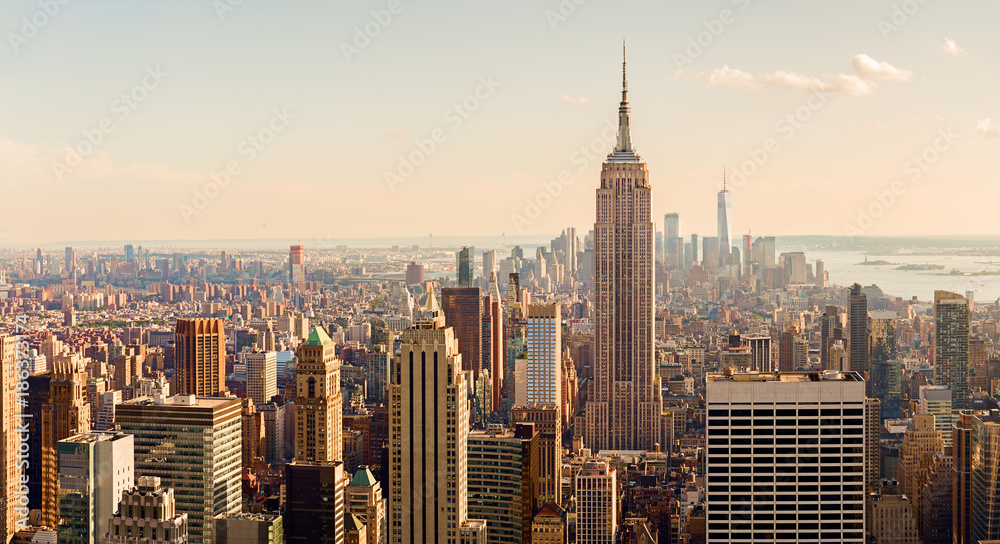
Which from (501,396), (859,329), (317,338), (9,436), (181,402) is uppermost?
(859,329)

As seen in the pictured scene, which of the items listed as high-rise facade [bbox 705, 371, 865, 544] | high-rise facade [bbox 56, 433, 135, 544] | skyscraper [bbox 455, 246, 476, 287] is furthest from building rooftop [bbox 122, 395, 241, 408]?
skyscraper [bbox 455, 246, 476, 287]

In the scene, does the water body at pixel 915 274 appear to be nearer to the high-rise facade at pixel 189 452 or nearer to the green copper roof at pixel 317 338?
the green copper roof at pixel 317 338

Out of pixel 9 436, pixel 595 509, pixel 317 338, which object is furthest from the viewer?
pixel 317 338

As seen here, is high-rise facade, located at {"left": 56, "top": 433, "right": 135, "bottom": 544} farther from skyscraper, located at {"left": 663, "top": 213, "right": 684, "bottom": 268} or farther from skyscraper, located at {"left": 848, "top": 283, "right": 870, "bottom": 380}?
skyscraper, located at {"left": 663, "top": 213, "right": 684, "bottom": 268}

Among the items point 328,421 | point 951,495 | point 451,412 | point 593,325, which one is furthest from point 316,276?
point 951,495

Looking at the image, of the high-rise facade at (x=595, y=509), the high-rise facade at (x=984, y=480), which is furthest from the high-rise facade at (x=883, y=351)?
the high-rise facade at (x=595, y=509)

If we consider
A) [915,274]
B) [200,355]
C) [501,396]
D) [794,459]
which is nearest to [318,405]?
[501,396]

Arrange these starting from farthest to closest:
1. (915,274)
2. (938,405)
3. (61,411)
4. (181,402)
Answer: (938,405) < (61,411) < (915,274) < (181,402)

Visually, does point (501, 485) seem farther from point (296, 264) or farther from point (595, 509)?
point (296, 264)
